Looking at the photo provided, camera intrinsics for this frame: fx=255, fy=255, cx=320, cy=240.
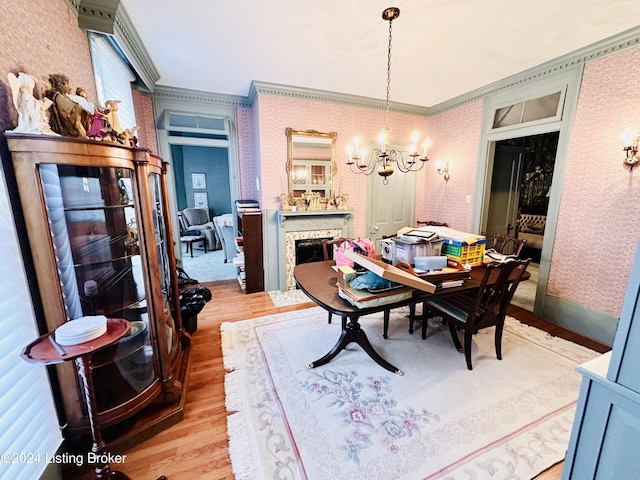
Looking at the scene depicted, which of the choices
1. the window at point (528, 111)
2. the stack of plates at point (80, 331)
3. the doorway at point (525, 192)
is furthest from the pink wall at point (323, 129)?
the stack of plates at point (80, 331)

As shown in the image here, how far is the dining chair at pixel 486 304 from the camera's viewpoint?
6.13ft

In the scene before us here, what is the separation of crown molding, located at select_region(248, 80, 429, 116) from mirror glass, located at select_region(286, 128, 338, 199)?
457 millimetres

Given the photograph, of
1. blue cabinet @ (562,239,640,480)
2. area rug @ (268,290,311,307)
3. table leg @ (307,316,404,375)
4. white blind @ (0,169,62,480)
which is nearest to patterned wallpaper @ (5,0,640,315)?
white blind @ (0,169,62,480)

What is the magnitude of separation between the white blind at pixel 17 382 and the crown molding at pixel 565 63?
4385 millimetres

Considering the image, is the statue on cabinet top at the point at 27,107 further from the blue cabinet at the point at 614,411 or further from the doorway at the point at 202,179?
the doorway at the point at 202,179

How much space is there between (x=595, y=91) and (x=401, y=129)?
217 centimetres

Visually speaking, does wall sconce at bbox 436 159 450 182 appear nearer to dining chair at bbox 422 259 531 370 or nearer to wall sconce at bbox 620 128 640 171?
wall sconce at bbox 620 128 640 171

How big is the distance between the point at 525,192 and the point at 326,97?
4.79m

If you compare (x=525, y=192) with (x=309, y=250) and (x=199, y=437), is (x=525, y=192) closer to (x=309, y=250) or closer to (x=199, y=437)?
(x=309, y=250)

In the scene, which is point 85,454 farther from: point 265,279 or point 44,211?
point 265,279

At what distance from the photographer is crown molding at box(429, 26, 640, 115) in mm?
2221

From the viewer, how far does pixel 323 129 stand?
12.1 ft

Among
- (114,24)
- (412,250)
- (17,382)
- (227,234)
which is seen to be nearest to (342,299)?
(412,250)

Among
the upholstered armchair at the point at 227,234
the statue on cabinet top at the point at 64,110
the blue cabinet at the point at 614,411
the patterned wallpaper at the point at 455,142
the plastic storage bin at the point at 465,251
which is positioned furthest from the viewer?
the upholstered armchair at the point at 227,234
